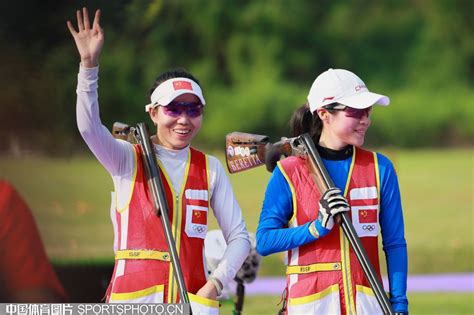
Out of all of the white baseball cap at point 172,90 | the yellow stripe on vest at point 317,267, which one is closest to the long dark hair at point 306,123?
the white baseball cap at point 172,90

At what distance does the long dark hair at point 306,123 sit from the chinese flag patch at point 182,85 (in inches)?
19.3

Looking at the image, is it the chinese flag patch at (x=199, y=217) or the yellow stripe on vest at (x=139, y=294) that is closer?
the yellow stripe on vest at (x=139, y=294)

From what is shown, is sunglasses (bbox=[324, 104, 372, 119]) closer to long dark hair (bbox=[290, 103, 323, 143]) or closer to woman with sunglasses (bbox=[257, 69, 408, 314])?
woman with sunglasses (bbox=[257, 69, 408, 314])

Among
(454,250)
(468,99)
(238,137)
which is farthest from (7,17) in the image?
(468,99)

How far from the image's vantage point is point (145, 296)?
3852mm

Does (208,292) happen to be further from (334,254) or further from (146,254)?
(334,254)

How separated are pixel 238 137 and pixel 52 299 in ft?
7.83

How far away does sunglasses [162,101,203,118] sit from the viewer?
402 centimetres

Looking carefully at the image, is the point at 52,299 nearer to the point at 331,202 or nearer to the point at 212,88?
the point at 331,202

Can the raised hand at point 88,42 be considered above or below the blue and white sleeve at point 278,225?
above

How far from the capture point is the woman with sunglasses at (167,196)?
3.77 meters

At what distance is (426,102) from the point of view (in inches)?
1061

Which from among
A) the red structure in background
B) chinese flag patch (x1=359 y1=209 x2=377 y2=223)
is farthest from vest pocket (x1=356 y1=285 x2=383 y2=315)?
the red structure in background

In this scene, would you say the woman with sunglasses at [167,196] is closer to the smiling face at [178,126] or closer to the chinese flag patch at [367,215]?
the smiling face at [178,126]
